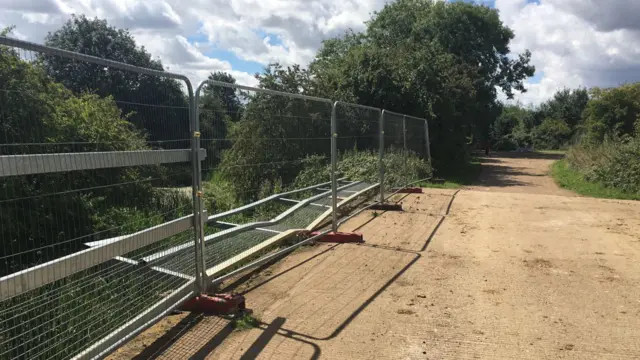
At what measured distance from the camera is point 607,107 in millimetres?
32750

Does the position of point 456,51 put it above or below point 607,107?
above

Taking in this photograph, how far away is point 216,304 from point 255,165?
1899 mm

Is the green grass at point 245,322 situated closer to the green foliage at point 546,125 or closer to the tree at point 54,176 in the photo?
the tree at point 54,176

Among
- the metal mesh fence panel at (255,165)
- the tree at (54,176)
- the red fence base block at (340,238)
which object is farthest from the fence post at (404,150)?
the tree at (54,176)

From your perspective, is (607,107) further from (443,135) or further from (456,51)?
(443,135)

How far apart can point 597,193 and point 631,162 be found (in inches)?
59.7

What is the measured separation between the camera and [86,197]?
353 cm

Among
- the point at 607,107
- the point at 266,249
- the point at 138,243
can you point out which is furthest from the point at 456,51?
the point at 138,243

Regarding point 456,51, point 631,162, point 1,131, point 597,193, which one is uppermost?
point 456,51

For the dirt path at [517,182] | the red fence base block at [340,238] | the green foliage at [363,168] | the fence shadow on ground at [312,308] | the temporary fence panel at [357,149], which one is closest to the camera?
the fence shadow on ground at [312,308]

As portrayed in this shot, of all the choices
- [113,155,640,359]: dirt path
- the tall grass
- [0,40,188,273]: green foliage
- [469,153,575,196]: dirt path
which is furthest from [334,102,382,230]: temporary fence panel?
[469,153,575,196]: dirt path

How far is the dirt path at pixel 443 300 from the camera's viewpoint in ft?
13.0

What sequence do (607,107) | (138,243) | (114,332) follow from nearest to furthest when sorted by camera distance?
(114,332) < (138,243) < (607,107)

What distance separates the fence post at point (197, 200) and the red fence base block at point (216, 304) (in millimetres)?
109
